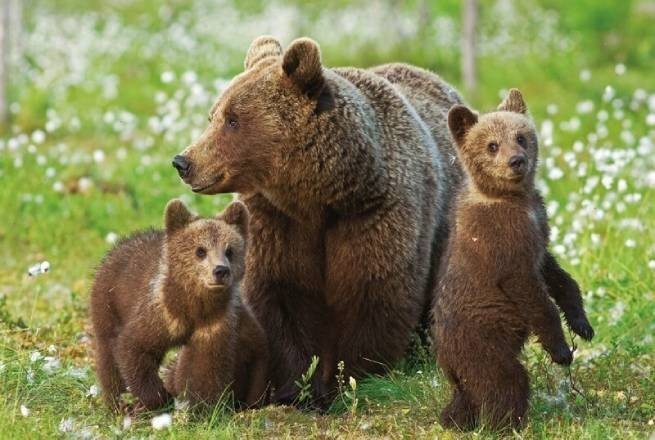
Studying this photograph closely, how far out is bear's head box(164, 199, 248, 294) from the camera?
558cm

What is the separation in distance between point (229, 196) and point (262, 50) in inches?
171

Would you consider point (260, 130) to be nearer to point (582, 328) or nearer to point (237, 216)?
point (237, 216)

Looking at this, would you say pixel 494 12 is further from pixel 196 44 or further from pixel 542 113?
pixel 542 113

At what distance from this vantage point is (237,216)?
5.88 m

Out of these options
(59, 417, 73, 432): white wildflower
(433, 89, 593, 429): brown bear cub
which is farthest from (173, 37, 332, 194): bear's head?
(59, 417, 73, 432): white wildflower

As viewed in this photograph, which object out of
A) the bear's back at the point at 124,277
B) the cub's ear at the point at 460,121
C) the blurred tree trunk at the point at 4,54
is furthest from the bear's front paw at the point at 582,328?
the blurred tree trunk at the point at 4,54

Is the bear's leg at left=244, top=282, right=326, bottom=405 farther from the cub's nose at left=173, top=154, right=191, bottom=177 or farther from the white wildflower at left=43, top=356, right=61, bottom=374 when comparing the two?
the white wildflower at left=43, top=356, right=61, bottom=374

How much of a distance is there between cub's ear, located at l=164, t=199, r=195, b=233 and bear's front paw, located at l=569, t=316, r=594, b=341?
1.82m

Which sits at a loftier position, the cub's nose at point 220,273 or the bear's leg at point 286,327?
the cub's nose at point 220,273

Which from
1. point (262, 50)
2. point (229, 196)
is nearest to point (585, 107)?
point (229, 196)

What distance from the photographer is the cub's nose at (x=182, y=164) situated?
602 centimetres

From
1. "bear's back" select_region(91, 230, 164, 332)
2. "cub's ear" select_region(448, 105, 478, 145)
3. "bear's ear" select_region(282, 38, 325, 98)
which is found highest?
"bear's ear" select_region(282, 38, 325, 98)

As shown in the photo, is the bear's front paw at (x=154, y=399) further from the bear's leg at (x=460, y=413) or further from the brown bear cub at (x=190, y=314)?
the bear's leg at (x=460, y=413)

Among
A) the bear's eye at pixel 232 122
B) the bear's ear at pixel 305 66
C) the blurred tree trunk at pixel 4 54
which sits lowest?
the bear's eye at pixel 232 122
